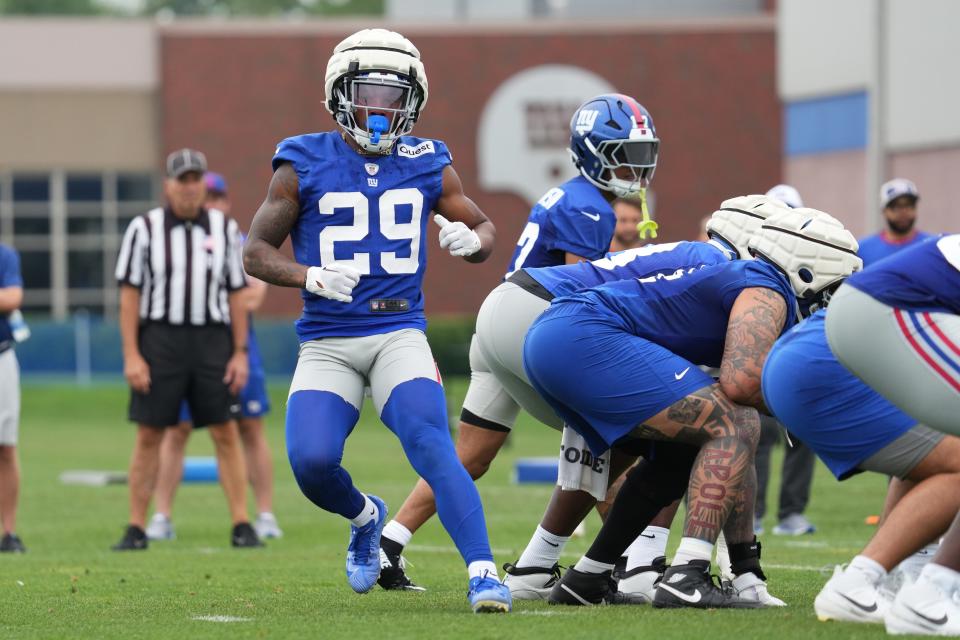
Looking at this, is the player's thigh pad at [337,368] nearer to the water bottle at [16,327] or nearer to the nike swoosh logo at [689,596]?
the nike swoosh logo at [689,596]

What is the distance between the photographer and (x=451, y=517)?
18.6ft

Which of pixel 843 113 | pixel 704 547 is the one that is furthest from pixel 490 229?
pixel 843 113

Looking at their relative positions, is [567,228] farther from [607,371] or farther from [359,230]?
[607,371]

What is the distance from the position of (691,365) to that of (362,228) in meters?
1.34

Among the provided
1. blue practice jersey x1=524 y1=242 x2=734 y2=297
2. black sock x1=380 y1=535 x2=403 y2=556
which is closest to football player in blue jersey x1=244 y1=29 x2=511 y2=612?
blue practice jersey x1=524 y1=242 x2=734 y2=297

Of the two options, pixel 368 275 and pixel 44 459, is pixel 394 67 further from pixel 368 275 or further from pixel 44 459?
pixel 44 459

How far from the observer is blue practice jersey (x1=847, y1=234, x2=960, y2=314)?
4.86 m

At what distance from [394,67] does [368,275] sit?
2.59 feet

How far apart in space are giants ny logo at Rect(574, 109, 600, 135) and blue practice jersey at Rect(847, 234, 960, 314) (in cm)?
216

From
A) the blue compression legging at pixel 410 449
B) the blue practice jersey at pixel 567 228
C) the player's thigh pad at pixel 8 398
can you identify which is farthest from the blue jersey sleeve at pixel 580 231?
the player's thigh pad at pixel 8 398

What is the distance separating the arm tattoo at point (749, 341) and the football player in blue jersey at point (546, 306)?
1.10 ft

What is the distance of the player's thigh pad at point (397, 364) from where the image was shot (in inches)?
234

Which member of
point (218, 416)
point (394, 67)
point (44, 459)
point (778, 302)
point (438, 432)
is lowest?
point (44, 459)

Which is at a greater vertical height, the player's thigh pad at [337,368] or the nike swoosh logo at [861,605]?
the player's thigh pad at [337,368]
